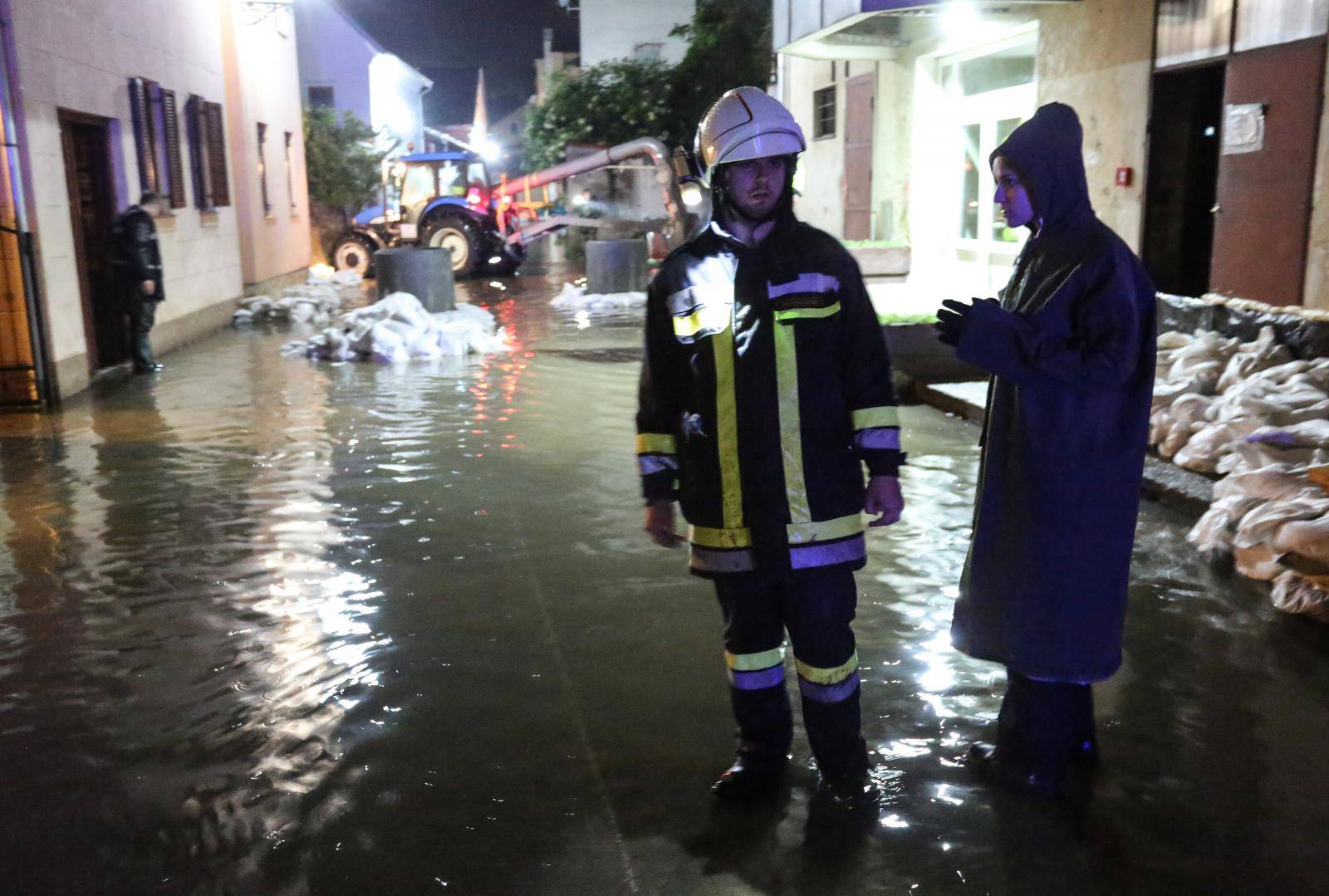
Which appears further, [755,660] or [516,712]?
[516,712]

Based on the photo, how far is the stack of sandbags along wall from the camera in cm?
438

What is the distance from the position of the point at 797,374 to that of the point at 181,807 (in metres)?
2.00

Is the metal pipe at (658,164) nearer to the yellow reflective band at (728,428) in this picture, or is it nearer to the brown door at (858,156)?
the brown door at (858,156)

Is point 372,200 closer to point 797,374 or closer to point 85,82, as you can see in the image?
point 85,82

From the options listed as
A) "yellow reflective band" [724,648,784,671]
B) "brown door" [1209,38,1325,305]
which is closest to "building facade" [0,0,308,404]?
"yellow reflective band" [724,648,784,671]

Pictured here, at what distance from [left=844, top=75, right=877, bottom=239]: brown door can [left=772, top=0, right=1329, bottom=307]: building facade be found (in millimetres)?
46

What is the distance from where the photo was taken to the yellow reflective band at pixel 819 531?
280 cm

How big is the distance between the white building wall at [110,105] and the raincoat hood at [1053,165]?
846 centimetres

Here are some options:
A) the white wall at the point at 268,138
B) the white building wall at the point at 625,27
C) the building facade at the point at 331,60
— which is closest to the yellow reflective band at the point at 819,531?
the white wall at the point at 268,138

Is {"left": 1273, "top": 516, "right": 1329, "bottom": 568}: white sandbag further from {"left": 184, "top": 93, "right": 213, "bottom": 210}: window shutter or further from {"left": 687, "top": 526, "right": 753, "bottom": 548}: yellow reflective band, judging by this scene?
{"left": 184, "top": 93, "right": 213, "bottom": 210}: window shutter

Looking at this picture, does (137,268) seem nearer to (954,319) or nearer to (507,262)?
(954,319)

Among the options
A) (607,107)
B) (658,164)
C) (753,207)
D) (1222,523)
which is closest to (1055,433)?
(753,207)

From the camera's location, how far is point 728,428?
2824mm

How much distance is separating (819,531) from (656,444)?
1.57 ft
